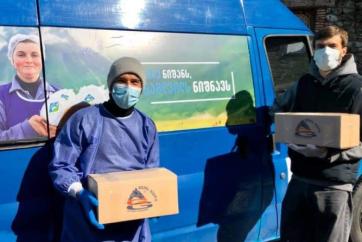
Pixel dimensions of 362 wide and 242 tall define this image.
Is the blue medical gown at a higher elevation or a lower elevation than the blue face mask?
lower

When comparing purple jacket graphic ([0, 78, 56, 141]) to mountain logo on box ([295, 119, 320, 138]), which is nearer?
purple jacket graphic ([0, 78, 56, 141])

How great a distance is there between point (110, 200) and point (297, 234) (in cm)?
166

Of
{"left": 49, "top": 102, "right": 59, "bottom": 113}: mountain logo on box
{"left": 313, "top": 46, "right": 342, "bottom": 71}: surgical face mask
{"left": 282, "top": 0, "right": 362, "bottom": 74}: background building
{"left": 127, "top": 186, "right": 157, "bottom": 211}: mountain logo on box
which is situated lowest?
{"left": 127, "top": 186, "right": 157, "bottom": 211}: mountain logo on box

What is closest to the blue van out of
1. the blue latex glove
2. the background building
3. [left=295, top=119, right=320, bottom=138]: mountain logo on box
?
the blue latex glove

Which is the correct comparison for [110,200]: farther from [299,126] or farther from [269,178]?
[269,178]

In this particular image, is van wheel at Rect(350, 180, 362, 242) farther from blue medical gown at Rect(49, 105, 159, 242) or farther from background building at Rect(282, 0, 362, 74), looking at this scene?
background building at Rect(282, 0, 362, 74)

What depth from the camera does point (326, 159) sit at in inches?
130

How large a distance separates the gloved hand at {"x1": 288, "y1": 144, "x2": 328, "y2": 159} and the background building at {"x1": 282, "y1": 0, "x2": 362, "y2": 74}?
378 inches

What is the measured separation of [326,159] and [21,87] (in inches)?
78.9

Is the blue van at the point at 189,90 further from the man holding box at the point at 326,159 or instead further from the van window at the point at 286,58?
the man holding box at the point at 326,159

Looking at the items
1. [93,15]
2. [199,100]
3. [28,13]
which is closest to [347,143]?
[199,100]

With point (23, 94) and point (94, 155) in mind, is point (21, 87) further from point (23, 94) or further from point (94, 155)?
point (94, 155)

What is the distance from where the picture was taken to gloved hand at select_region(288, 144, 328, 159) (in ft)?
10.7

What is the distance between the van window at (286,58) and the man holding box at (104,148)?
1.68 m
